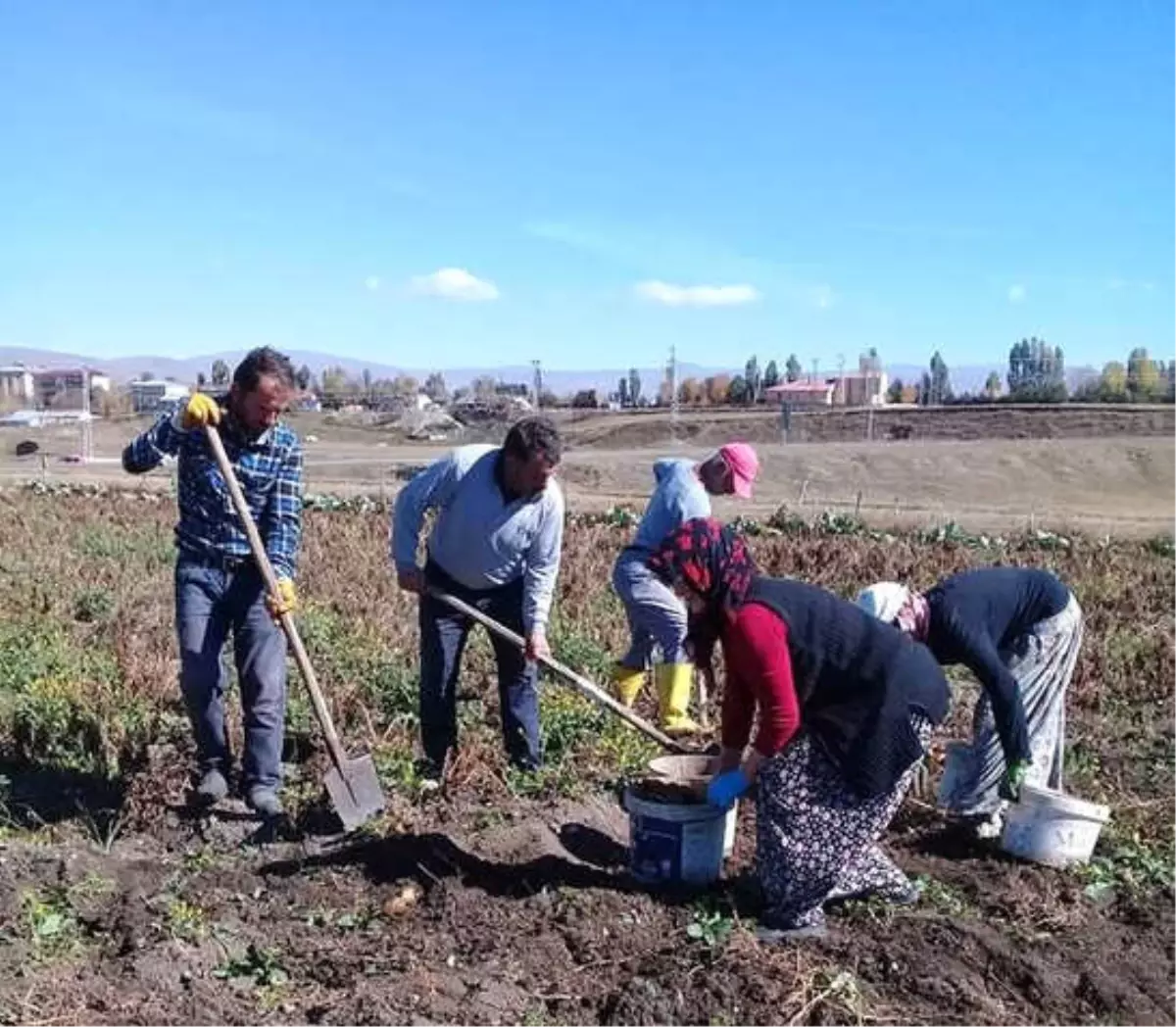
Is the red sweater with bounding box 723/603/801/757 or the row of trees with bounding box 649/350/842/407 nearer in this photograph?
the red sweater with bounding box 723/603/801/757

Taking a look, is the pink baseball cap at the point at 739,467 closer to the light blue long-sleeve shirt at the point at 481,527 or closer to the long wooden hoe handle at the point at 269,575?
the light blue long-sleeve shirt at the point at 481,527

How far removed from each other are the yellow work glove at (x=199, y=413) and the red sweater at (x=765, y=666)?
213 centimetres

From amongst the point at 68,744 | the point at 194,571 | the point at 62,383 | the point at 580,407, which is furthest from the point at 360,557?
the point at 62,383

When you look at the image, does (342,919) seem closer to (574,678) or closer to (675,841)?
(675,841)

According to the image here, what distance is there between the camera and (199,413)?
15.7 ft

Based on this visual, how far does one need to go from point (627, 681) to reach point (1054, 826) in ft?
7.46

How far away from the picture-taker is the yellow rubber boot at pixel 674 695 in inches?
240

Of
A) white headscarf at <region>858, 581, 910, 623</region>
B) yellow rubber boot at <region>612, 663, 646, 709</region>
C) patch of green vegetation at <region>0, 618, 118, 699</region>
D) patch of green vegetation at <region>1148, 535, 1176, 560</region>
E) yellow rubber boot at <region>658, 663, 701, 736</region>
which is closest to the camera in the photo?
white headscarf at <region>858, 581, 910, 623</region>

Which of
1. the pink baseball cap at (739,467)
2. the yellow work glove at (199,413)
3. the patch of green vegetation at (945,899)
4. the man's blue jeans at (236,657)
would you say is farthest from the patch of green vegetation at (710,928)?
the yellow work glove at (199,413)

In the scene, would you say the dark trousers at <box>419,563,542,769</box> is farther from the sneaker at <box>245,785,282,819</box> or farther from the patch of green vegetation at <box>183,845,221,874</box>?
the patch of green vegetation at <box>183,845,221,874</box>

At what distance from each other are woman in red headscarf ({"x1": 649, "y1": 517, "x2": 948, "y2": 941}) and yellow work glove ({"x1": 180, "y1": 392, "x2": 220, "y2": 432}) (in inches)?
73.4

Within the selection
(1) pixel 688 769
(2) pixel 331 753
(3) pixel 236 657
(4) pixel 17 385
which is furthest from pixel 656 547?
(4) pixel 17 385

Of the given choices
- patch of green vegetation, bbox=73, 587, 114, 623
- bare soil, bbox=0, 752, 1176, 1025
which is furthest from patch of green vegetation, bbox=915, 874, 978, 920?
patch of green vegetation, bbox=73, 587, 114, 623

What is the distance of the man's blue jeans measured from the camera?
Answer: 508 centimetres
